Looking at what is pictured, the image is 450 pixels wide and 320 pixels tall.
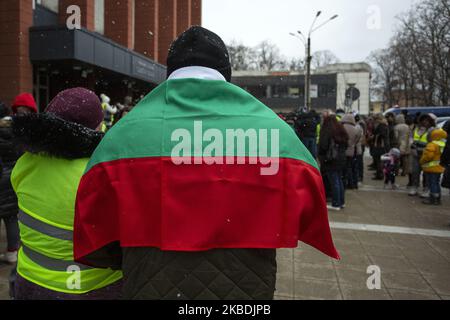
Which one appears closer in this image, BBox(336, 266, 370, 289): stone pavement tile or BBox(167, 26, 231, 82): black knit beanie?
BBox(167, 26, 231, 82): black knit beanie

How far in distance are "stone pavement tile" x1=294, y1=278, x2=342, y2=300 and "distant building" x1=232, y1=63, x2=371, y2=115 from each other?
55.9m

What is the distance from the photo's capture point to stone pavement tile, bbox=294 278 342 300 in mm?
3750

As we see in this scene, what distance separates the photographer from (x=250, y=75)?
202ft

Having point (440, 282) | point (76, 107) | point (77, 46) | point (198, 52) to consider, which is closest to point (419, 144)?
point (440, 282)

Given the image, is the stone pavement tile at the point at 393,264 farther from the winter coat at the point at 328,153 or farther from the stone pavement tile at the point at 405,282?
the winter coat at the point at 328,153

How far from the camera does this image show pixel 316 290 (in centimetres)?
389

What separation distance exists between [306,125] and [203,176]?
361 inches

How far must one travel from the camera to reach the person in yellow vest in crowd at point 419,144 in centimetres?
859

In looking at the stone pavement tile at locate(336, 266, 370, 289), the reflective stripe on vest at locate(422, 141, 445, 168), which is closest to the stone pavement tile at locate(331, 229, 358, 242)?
the stone pavement tile at locate(336, 266, 370, 289)

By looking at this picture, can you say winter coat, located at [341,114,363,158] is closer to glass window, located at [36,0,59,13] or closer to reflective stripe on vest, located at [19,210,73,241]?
reflective stripe on vest, located at [19,210,73,241]

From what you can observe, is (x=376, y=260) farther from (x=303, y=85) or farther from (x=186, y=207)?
(x=303, y=85)

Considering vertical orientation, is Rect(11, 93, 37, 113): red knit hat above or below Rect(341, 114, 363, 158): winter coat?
above

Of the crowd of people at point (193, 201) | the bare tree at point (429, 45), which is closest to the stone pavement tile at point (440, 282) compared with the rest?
the crowd of people at point (193, 201)
